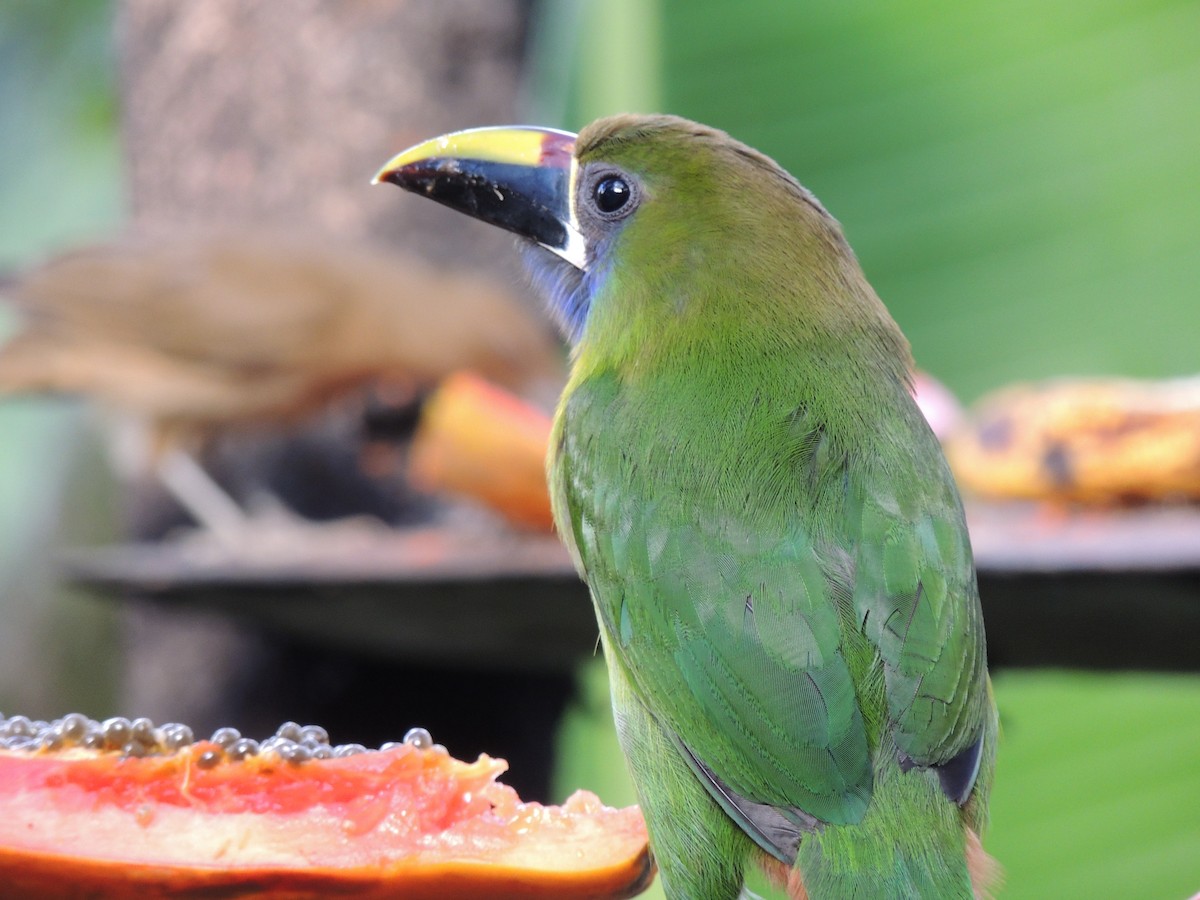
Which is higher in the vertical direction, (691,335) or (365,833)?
(691,335)

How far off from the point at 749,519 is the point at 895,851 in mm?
347

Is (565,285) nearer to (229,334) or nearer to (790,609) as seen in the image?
(790,609)

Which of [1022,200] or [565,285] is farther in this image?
[1022,200]

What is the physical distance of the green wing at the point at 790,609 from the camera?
134cm

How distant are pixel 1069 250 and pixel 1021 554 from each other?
185 cm

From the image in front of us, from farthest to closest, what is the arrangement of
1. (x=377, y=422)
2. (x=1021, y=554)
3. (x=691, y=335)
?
1. (x=377, y=422)
2. (x=1021, y=554)
3. (x=691, y=335)

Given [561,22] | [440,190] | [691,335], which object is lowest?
[691,335]

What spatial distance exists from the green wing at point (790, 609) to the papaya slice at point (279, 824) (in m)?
0.14

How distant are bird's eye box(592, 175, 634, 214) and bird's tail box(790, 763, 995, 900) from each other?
2.41 feet

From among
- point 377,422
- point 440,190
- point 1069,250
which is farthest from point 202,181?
point 440,190

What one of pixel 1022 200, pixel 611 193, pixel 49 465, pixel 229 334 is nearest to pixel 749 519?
pixel 611 193

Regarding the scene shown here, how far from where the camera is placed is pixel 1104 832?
3.55 metres

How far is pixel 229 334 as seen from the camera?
4.45 metres

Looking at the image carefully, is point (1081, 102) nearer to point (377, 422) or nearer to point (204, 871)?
point (377, 422)
